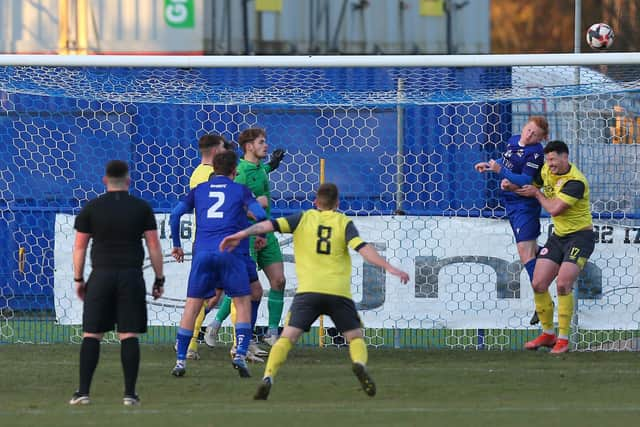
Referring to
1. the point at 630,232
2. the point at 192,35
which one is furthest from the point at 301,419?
the point at 192,35

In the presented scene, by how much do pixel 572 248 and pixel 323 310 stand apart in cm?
367

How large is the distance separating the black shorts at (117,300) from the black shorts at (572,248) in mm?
4731

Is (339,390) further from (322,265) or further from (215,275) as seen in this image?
(215,275)

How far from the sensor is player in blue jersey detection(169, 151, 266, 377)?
10.9 metres

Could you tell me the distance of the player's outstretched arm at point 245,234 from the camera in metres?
9.73

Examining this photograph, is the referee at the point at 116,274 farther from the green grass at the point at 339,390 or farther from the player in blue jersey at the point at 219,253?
the player in blue jersey at the point at 219,253

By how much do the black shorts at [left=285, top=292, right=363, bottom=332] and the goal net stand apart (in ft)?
12.7

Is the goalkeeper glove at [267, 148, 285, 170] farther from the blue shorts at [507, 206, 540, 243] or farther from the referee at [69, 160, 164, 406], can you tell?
the referee at [69, 160, 164, 406]

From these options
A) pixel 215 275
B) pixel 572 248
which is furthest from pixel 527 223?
pixel 215 275

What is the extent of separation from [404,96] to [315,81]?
903 millimetres

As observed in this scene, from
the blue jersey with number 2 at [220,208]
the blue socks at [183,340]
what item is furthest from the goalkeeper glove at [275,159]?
the blue socks at [183,340]

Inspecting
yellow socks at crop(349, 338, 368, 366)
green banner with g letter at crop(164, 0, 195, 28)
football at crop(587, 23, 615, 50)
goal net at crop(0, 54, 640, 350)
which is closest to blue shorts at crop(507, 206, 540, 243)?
goal net at crop(0, 54, 640, 350)

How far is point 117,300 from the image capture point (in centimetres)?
933

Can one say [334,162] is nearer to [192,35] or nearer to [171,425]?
[171,425]
